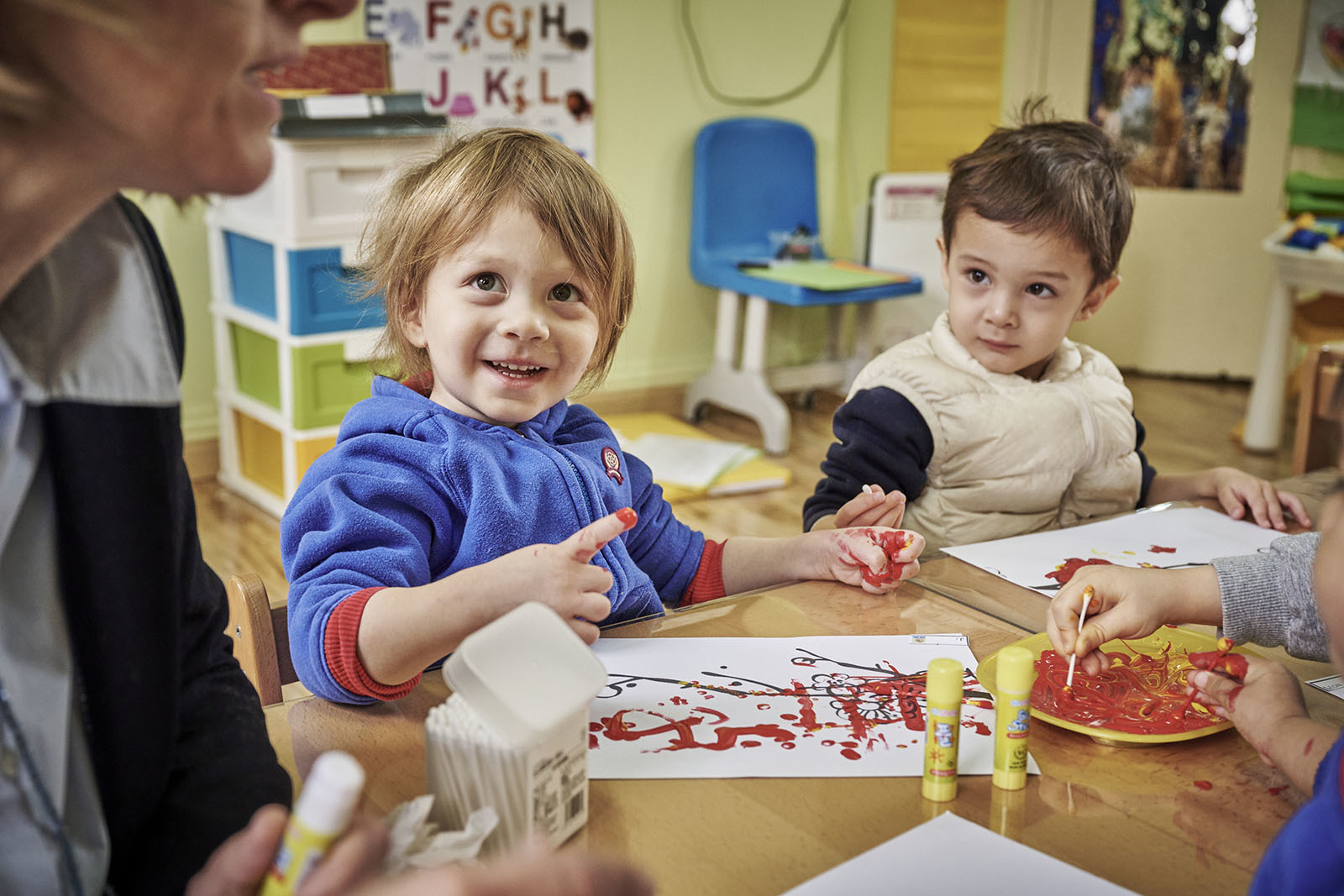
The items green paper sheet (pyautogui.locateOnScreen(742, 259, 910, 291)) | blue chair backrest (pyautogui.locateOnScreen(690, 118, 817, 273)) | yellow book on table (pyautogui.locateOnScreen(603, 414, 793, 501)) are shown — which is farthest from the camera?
blue chair backrest (pyautogui.locateOnScreen(690, 118, 817, 273))

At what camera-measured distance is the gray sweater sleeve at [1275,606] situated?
1.00m

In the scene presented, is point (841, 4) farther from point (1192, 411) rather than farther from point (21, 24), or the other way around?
point (21, 24)

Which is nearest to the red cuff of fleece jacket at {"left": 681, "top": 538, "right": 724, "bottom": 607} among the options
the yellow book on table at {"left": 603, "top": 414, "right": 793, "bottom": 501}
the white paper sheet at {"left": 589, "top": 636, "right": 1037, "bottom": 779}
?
the white paper sheet at {"left": 589, "top": 636, "right": 1037, "bottom": 779}

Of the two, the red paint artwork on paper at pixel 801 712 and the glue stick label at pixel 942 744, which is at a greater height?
the glue stick label at pixel 942 744

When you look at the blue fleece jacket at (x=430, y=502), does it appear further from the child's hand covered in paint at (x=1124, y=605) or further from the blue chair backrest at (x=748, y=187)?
the blue chair backrest at (x=748, y=187)

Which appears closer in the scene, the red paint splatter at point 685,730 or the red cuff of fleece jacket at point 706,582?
the red paint splatter at point 685,730

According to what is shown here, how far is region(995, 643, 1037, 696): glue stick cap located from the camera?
31.0 inches

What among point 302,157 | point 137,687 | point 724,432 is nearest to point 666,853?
point 137,687

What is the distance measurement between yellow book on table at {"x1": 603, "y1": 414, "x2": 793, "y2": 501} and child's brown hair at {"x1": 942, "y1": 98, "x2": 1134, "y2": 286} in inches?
69.2

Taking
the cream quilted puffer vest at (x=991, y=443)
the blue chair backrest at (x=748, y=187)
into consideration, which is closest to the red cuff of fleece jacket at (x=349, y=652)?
the cream quilted puffer vest at (x=991, y=443)

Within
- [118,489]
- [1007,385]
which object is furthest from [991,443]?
[118,489]

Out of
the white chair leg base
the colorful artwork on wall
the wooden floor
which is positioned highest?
the colorful artwork on wall

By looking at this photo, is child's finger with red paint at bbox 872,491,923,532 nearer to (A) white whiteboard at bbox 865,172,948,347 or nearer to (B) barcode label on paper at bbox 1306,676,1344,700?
(B) barcode label on paper at bbox 1306,676,1344,700

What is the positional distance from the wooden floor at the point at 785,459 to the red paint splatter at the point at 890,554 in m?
1.58
